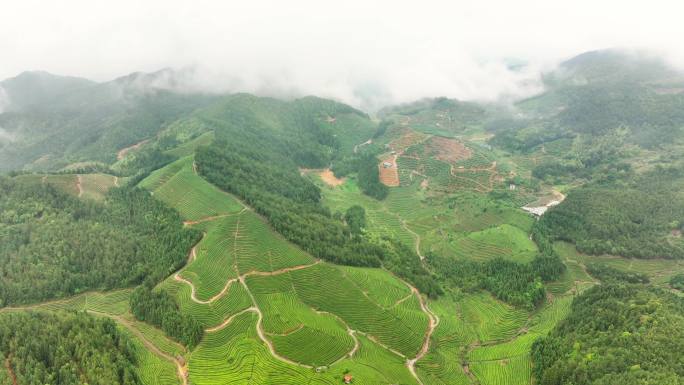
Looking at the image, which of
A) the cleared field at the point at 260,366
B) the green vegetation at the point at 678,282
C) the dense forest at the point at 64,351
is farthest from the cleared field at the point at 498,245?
the dense forest at the point at 64,351

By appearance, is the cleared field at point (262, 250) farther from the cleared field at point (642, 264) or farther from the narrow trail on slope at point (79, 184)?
the cleared field at point (642, 264)

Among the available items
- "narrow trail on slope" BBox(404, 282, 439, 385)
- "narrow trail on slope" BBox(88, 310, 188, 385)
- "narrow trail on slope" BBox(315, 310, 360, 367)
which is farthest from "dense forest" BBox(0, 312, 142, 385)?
"narrow trail on slope" BBox(404, 282, 439, 385)

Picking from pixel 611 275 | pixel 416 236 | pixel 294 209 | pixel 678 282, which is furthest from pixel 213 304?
pixel 678 282

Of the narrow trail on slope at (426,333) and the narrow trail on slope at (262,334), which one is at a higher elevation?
the narrow trail on slope at (262,334)

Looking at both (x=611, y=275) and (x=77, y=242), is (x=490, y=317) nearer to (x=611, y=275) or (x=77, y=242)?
(x=611, y=275)

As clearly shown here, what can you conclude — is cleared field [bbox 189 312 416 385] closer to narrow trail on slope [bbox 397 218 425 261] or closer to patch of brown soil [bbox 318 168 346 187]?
narrow trail on slope [bbox 397 218 425 261]

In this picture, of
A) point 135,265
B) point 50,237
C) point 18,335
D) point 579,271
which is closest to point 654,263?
point 579,271
